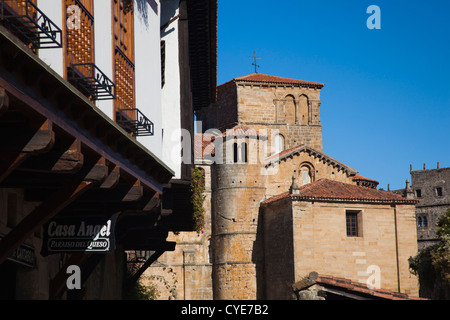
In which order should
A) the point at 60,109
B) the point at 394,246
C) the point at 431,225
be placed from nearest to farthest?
the point at 60,109, the point at 394,246, the point at 431,225

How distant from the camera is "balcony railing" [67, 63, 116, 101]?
922cm

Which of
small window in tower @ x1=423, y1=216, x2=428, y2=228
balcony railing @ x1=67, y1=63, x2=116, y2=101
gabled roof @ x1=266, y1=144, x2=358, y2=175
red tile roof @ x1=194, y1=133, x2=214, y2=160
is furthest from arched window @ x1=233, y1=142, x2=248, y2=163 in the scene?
balcony railing @ x1=67, y1=63, x2=116, y2=101

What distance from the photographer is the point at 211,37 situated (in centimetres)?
1953

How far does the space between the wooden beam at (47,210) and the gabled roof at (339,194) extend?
124 feet

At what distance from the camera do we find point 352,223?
157ft

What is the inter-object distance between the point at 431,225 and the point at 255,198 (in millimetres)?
37684

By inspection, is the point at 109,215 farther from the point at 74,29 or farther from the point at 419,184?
the point at 419,184

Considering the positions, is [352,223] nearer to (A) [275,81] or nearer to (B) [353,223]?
(B) [353,223]

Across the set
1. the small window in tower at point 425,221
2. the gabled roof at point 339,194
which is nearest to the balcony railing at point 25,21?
the gabled roof at point 339,194

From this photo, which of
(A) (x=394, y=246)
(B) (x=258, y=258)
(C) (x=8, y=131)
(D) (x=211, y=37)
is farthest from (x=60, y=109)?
(B) (x=258, y=258)

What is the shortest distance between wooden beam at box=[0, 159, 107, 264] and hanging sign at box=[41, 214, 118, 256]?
58.8 inches

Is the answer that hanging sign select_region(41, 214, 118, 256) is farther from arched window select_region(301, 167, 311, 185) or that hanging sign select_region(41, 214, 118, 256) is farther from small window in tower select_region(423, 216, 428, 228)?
small window in tower select_region(423, 216, 428, 228)

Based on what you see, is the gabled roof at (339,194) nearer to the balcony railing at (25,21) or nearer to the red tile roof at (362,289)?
the red tile roof at (362,289)

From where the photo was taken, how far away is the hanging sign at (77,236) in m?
10.4
